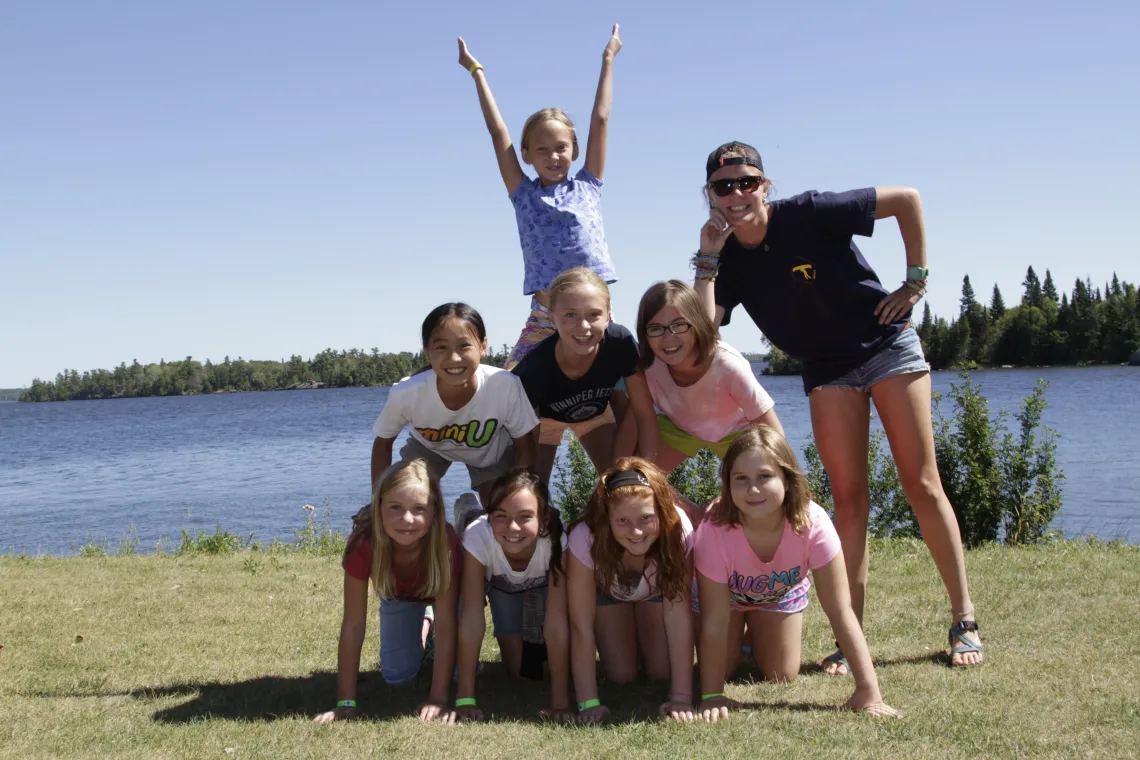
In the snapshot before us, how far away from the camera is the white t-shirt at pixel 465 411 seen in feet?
16.5

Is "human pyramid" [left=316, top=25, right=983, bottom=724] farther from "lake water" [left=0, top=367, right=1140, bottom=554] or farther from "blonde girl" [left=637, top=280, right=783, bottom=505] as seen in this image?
"lake water" [left=0, top=367, right=1140, bottom=554]

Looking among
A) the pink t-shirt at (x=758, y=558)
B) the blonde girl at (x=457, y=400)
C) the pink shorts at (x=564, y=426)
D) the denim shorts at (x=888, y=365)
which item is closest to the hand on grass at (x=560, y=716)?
the pink t-shirt at (x=758, y=558)

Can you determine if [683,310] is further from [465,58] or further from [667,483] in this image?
[465,58]

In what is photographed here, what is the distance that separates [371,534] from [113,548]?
1228 cm

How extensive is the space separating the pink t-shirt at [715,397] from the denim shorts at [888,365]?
0.45 meters

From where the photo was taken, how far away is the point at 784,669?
15.8 feet

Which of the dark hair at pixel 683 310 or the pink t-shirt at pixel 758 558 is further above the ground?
the dark hair at pixel 683 310

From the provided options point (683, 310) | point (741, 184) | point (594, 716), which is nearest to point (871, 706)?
point (594, 716)

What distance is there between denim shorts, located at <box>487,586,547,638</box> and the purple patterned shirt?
1.75m

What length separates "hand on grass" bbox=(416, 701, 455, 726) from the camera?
170 inches

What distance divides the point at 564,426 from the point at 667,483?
103 cm

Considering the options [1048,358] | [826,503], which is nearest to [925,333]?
[1048,358]

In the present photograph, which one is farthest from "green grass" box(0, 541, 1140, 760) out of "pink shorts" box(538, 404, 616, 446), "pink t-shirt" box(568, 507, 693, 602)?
"pink shorts" box(538, 404, 616, 446)

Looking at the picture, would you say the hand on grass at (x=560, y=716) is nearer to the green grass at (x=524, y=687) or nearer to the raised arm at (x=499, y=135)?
the green grass at (x=524, y=687)
